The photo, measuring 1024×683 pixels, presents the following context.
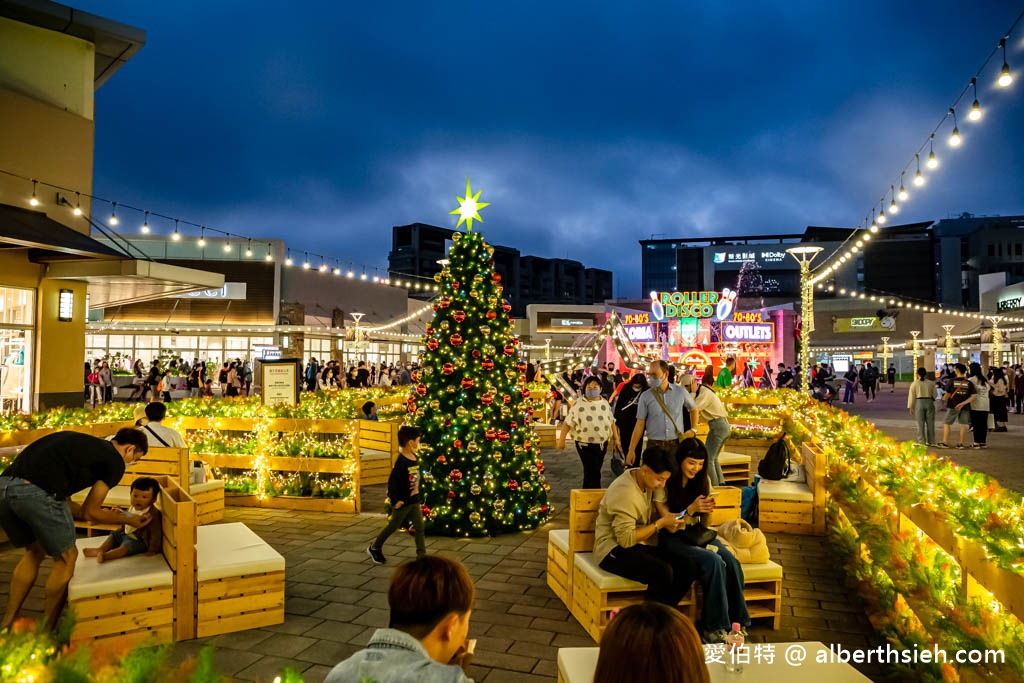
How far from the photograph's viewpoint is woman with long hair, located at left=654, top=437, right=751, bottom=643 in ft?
13.8

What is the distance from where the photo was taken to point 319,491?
838 cm

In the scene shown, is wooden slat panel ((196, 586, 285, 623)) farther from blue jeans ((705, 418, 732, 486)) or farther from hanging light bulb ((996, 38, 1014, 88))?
hanging light bulb ((996, 38, 1014, 88))

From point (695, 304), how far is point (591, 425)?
26.3 meters

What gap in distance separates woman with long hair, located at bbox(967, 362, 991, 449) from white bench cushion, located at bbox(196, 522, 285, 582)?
13676 millimetres

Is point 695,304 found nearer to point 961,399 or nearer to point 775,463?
point 961,399

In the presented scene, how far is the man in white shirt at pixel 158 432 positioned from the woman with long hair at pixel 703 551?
5654 millimetres

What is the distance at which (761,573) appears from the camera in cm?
461

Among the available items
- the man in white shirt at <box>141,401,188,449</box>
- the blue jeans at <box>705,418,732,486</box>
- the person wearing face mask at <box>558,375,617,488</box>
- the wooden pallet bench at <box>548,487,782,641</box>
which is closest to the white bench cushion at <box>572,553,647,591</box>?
the wooden pallet bench at <box>548,487,782,641</box>

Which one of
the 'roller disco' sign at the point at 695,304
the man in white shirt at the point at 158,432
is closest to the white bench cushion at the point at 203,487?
the man in white shirt at the point at 158,432

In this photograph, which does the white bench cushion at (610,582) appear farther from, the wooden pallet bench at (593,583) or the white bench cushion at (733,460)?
the white bench cushion at (733,460)

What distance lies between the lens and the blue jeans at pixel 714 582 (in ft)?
13.8

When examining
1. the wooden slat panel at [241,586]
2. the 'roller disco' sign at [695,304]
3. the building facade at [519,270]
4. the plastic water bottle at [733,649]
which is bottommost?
the wooden slat panel at [241,586]

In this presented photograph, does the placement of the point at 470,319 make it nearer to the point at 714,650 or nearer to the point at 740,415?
the point at 714,650

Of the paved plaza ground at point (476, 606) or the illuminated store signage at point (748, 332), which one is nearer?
the paved plaza ground at point (476, 606)
